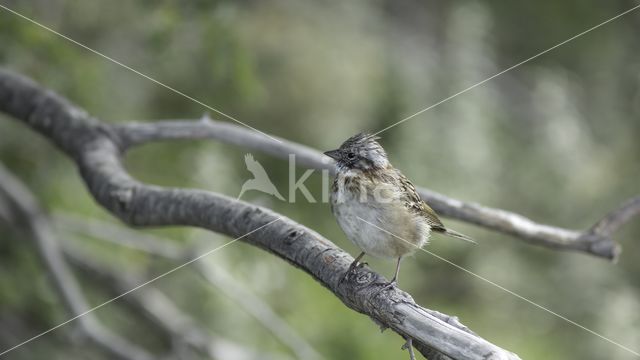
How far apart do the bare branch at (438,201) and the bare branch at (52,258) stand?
3.05ft

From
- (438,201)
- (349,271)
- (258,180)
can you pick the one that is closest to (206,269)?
(258,180)

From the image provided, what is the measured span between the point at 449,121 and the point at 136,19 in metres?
2.17

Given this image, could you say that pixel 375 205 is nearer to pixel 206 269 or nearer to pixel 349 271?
pixel 349 271

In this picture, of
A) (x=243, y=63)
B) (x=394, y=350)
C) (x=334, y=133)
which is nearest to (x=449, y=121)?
(x=334, y=133)

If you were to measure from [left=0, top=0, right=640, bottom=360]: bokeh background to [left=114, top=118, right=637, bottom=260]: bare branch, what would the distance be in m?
0.49

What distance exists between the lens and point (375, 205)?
2535 mm

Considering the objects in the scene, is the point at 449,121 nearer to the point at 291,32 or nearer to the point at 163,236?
the point at 291,32

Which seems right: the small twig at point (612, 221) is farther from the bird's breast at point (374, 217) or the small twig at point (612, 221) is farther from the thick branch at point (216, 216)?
the thick branch at point (216, 216)

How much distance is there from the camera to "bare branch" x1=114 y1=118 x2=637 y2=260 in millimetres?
2910

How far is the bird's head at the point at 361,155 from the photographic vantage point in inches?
104

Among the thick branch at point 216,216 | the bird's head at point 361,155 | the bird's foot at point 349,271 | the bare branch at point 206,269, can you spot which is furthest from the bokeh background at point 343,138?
the bird's foot at point 349,271

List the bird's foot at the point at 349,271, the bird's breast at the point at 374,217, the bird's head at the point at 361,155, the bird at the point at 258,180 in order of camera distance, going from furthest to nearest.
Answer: the bird at the point at 258,180, the bird's head at the point at 361,155, the bird's breast at the point at 374,217, the bird's foot at the point at 349,271

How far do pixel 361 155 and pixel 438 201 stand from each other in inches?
18.4

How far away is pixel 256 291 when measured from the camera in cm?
458
